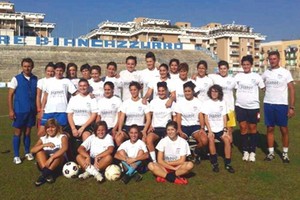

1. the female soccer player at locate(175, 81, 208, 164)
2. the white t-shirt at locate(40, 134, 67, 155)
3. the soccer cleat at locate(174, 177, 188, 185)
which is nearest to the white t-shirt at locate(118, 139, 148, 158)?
the soccer cleat at locate(174, 177, 188, 185)

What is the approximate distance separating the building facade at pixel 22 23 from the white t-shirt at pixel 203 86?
2563 inches

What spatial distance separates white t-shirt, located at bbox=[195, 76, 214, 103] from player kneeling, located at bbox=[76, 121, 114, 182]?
7.99 feet

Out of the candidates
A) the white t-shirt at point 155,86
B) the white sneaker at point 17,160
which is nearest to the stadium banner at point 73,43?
the white sneaker at point 17,160

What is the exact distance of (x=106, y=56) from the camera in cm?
5428

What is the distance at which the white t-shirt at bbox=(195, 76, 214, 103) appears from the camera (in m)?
7.58

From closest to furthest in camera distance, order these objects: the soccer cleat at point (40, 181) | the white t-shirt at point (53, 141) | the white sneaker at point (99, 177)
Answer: the soccer cleat at point (40, 181)
the white sneaker at point (99, 177)
the white t-shirt at point (53, 141)

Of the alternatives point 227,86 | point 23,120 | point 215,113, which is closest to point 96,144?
A: point 23,120

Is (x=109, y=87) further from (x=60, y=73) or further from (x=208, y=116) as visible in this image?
(x=208, y=116)

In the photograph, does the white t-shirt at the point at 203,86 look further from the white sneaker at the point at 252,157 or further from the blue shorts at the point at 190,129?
the white sneaker at the point at 252,157

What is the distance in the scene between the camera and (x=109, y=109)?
274 inches

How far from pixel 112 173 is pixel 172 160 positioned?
108 centimetres

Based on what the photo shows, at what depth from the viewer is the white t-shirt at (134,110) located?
684 centimetres

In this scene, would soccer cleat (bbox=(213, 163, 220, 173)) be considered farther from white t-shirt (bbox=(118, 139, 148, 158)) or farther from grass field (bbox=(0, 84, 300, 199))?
white t-shirt (bbox=(118, 139, 148, 158))

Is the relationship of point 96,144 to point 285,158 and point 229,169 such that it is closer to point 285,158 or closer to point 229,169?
point 229,169
